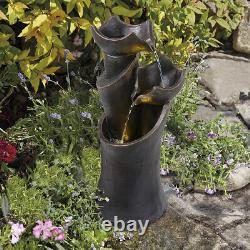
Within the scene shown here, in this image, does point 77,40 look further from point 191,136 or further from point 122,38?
point 122,38

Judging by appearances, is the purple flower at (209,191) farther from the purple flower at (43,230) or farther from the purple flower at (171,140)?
the purple flower at (43,230)

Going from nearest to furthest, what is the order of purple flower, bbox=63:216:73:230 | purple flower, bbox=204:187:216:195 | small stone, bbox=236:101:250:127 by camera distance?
purple flower, bbox=63:216:73:230 → purple flower, bbox=204:187:216:195 → small stone, bbox=236:101:250:127

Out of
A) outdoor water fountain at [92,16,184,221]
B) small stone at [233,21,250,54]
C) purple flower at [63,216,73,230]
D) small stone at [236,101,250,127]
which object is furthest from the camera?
small stone at [233,21,250,54]

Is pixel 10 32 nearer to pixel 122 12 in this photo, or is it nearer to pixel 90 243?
pixel 122 12

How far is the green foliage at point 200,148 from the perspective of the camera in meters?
3.46

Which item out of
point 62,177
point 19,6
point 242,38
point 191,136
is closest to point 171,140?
point 191,136

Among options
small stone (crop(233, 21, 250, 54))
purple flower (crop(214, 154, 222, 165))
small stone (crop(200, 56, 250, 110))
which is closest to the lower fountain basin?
purple flower (crop(214, 154, 222, 165))

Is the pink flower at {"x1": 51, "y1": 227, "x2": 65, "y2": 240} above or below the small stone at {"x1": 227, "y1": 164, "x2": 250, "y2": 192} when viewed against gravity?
above

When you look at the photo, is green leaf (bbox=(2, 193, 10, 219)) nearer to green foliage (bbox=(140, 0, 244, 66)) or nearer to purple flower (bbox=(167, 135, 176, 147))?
purple flower (bbox=(167, 135, 176, 147))

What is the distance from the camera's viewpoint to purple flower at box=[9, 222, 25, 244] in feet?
9.17

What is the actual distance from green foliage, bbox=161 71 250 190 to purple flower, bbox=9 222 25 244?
3.49 ft

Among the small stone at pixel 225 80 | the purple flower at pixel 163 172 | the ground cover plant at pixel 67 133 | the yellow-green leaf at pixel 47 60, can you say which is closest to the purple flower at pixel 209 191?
the ground cover plant at pixel 67 133

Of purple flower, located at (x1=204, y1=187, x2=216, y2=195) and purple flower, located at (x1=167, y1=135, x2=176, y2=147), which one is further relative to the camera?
purple flower, located at (x1=167, y1=135, x2=176, y2=147)

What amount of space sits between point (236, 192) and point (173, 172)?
1.34 ft
